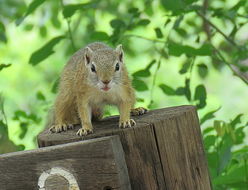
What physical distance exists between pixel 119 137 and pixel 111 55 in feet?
2.58

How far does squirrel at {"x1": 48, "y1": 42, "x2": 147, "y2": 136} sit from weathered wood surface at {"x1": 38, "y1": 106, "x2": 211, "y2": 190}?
1.30ft

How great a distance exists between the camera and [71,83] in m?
3.10

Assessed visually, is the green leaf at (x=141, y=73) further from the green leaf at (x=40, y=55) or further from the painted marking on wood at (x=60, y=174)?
the painted marking on wood at (x=60, y=174)

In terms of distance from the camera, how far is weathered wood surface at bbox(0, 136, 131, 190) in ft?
7.16

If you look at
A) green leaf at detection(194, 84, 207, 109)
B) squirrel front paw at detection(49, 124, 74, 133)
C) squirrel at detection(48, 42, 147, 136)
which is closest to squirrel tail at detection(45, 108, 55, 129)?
squirrel at detection(48, 42, 147, 136)

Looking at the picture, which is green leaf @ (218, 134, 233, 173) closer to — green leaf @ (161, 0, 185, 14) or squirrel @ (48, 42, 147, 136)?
squirrel @ (48, 42, 147, 136)

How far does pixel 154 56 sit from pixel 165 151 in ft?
14.7

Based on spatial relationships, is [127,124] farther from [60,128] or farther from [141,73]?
[141,73]

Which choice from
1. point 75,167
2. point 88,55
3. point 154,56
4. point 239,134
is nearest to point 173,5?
point 88,55

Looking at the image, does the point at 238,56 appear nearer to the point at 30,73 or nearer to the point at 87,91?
the point at 87,91

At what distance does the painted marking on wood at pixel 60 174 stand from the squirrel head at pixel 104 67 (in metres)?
0.69

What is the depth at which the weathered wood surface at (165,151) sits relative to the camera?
2.30 m

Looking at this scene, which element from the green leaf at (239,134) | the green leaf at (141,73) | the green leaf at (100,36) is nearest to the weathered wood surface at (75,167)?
the green leaf at (239,134)

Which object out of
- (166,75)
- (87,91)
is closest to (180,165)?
(87,91)
